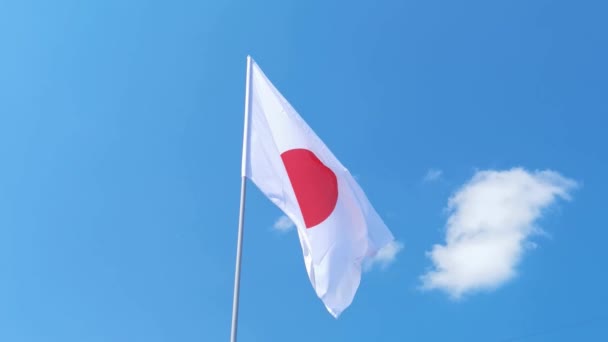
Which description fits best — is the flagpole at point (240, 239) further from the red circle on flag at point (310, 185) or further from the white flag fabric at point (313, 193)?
the red circle on flag at point (310, 185)

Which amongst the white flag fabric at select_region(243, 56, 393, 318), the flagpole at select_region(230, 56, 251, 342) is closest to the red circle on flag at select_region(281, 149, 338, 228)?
the white flag fabric at select_region(243, 56, 393, 318)

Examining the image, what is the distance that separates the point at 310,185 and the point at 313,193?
15cm

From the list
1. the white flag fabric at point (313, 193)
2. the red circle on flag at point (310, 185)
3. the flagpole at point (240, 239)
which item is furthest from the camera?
the red circle on flag at point (310, 185)

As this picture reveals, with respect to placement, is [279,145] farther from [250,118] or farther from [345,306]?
[345,306]

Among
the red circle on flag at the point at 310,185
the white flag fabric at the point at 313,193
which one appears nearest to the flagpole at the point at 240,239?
the white flag fabric at the point at 313,193

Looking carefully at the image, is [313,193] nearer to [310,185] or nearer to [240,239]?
[310,185]

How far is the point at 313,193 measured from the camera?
10.7 metres

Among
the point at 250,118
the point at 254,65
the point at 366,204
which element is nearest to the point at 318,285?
the point at 366,204

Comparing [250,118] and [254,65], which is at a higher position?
[254,65]

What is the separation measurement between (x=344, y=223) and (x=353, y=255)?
0.56 metres

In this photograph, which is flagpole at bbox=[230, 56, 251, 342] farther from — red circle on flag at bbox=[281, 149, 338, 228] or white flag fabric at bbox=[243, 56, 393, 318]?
red circle on flag at bbox=[281, 149, 338, 228]

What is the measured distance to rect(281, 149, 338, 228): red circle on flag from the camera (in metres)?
10.5

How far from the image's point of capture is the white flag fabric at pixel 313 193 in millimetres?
10266

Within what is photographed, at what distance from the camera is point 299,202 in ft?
34.4
